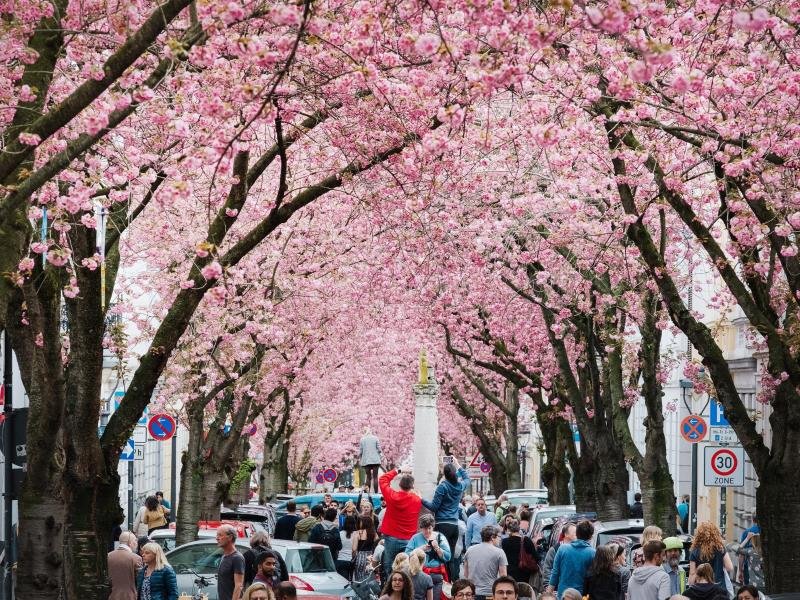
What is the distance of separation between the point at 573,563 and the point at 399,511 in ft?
9.90

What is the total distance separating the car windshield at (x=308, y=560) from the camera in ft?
65.8

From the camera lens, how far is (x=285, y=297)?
1098 inches

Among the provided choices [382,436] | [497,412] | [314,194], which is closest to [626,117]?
[314,194]

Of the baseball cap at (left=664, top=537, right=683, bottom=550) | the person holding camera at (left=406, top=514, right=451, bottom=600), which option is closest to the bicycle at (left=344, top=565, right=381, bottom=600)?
the person holding camera at (left=406, top=514, right=451, bottom=600)

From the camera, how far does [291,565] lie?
20016mm

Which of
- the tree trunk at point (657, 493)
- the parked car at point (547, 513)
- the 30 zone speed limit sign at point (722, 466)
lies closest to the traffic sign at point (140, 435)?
the parked car at point (547, 513)

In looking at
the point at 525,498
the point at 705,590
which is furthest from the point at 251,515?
the point at 705,590

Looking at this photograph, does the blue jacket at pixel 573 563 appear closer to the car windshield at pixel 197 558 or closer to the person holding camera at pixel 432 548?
the person holding camera at pixel 432 548

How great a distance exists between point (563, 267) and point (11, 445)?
13.1 metres

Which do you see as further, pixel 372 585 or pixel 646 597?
pixel 372 585

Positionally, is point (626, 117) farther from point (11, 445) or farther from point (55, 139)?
point (11, 445)

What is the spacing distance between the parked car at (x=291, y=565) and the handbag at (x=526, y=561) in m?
2.38

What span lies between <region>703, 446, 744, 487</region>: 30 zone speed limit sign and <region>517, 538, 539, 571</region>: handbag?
14.8ft

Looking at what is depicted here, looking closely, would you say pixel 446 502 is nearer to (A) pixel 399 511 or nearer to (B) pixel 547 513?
(A) pixel 399 511
